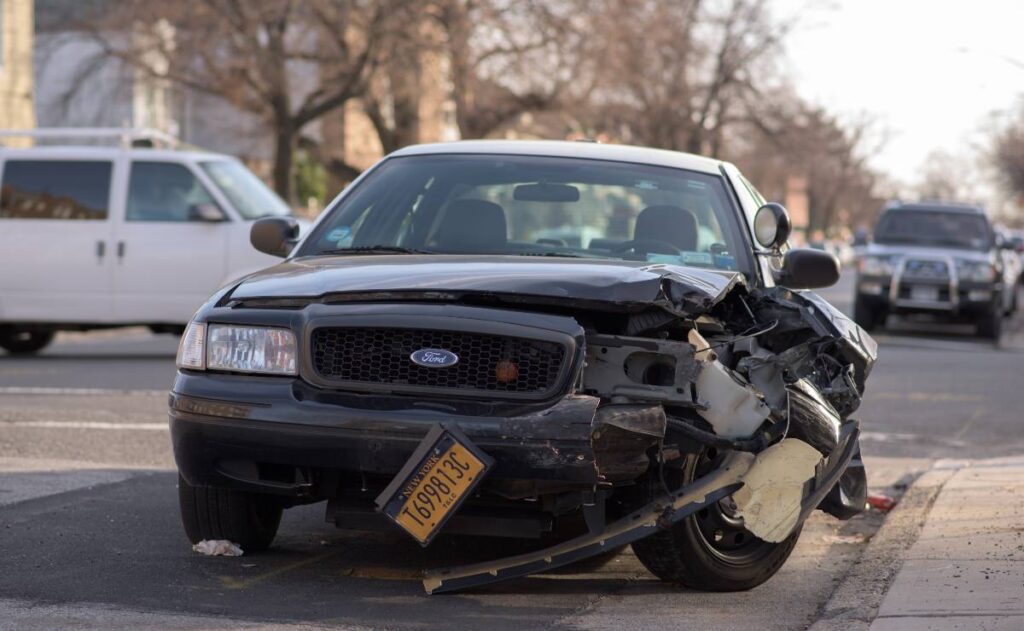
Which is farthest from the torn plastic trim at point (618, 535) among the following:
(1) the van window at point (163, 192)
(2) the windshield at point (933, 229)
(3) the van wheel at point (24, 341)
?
(2) the windshield at point (933, 229)

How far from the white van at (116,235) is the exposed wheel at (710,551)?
32.1ft

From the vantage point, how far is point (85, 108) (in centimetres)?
4231

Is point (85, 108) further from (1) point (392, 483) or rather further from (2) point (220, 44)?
(1) point (392, 483)

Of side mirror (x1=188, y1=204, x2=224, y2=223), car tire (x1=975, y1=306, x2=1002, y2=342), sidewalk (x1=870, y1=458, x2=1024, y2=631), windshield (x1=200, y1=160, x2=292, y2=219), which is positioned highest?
windshield (x1=200, y1=160, x2=292, y2=219)

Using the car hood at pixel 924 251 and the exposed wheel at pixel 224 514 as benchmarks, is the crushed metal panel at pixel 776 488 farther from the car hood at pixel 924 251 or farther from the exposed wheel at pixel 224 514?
the car hood at pixel 924 251

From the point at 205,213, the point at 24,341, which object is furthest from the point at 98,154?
the point at 24,341

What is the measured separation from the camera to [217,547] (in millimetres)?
5848

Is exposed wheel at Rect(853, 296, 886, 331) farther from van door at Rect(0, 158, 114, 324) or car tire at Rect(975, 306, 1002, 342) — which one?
van door at Rect(0, 158, 114, 324)

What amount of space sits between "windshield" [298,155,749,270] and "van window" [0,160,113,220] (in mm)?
8861

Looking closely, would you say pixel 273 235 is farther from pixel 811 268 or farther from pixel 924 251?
pixel 924 251

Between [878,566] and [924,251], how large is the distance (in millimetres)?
17381

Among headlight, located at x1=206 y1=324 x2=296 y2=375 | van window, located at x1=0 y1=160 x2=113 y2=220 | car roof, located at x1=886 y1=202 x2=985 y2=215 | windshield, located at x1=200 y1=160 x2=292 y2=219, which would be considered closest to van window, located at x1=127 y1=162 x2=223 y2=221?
windshield, located at x1=200 y1=160 x2=292 y2=219

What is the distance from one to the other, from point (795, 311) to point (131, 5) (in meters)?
25.8

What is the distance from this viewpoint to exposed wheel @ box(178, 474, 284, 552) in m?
5.71
